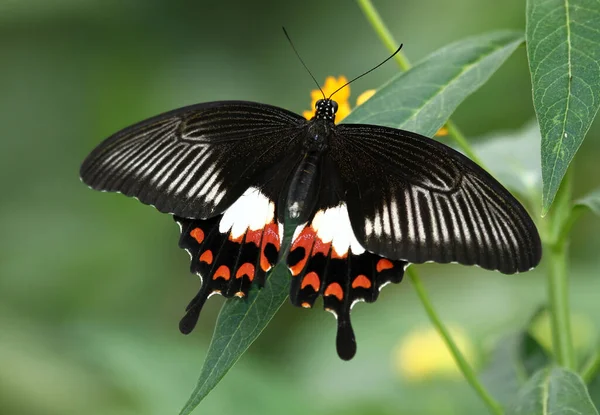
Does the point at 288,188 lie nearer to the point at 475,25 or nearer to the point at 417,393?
the point at 417,393

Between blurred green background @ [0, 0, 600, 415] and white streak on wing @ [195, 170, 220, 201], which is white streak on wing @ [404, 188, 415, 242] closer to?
white streak on wing @ [195, 170, 220, 201]

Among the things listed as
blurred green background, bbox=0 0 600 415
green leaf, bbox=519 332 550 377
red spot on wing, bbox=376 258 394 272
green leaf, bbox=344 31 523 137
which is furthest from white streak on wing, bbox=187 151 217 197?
blurred green background, bbox=0 0 600 415

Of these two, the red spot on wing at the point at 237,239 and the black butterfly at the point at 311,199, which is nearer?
the black butterfly at the point at 311,199

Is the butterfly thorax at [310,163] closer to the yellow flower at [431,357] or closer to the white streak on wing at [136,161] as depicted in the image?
the white streak on wing at [136,161]

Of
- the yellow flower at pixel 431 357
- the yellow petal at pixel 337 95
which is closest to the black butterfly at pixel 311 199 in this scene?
the yellow petal at pixel 337 95

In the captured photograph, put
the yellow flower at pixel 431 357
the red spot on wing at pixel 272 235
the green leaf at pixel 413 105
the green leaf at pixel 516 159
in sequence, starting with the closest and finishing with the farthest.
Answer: the green leaf at pixel 413 105, the red spot on wing at pixel 272 235, the green leaf at pixel 516 159, the yellow flower at pixel 431 357

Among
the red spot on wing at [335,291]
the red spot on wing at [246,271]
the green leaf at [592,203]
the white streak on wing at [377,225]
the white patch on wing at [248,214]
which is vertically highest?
the green leaf at [592,203]

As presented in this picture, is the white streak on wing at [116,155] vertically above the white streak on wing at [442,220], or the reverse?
the white streak on wing at [116,155]

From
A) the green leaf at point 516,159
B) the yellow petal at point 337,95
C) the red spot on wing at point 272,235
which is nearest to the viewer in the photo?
the red spot on wing at point 272,235
